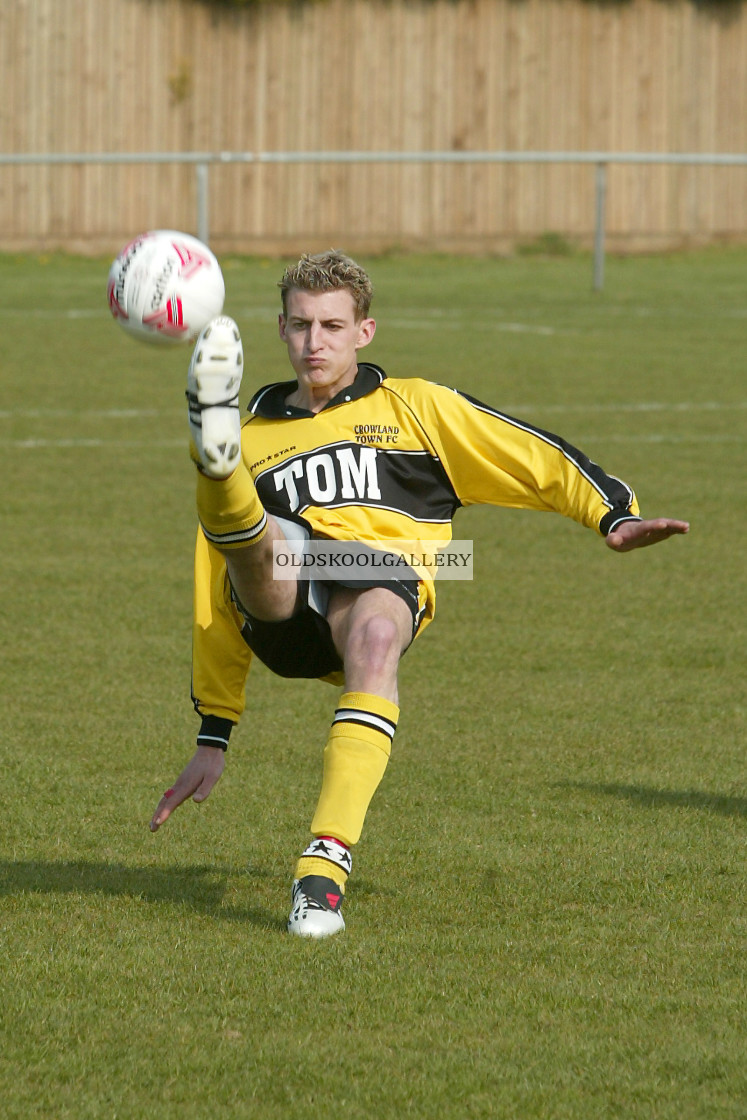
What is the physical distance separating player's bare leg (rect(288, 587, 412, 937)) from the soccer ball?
831mm

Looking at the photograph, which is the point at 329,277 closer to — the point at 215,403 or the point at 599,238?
the point at 215,403

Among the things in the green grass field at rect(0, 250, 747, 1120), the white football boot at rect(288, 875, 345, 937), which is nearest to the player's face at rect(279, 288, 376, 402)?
the green grass field at rect(0, 250, 747, 1120)

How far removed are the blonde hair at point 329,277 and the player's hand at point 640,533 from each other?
87cm

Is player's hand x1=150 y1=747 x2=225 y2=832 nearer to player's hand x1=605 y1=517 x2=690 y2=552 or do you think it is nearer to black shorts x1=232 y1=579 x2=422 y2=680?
black shorts x1=232 y1=579 x2=422 y2=680

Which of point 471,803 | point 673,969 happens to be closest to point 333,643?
point 471,803

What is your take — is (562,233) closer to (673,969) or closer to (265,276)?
(265,276)

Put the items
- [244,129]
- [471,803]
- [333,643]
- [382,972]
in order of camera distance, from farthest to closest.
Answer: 1. [244,129]
2. [471,803]
3. [333,643]
4. [382,972]

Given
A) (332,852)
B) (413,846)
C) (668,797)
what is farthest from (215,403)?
(668,797)

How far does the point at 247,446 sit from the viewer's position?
14.5ft

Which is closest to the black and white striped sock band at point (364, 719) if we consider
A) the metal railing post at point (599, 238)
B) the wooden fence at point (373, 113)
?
the metal railing post at point (599, 238)

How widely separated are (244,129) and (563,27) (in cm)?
480

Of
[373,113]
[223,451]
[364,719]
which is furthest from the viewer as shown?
[373,113]

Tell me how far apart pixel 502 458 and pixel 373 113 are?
21070 mm

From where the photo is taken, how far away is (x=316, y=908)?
3.74 m
